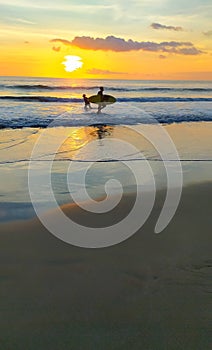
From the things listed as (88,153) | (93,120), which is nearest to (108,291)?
(88,153)

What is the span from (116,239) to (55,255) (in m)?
0.70

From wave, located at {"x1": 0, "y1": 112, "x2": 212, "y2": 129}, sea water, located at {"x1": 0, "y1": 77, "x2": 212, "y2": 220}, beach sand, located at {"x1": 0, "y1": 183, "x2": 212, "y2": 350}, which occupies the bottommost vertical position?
beach sand, located at {"x1": 0, "y1": 183, "x2": 212, "y2": 350}

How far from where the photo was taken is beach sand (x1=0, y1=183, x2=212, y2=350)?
8.39 ft

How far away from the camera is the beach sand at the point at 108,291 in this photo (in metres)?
2.56

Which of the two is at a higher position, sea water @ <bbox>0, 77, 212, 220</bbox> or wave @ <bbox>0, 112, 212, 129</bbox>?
wave @ <bbox>0, 112, 212, 129</bbox>

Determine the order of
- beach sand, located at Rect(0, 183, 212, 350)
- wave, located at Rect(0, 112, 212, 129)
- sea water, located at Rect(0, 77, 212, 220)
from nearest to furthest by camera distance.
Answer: beach sand, located at Rect(0, 183, 212, 350)
sea water, located at Rect(0, 77, 212, 220)
wave, located at Rect(0, 112, 212, 129)

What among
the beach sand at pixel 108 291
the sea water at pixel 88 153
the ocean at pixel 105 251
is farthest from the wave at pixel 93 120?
the beach sand at pixel 108 291

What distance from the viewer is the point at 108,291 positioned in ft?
10.1

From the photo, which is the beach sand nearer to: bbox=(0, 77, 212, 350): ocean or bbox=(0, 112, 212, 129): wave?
bbox=(0, 77, 212, 350): ocean

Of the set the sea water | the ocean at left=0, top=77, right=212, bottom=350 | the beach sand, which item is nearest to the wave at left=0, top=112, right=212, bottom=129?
the sea water

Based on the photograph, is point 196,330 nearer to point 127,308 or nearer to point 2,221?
point 127,308

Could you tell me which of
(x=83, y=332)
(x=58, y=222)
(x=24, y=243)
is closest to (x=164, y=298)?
(x=83, y=332)

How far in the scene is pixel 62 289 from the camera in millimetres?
3109

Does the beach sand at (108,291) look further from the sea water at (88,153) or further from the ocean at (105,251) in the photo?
the sea water at (88,153)
